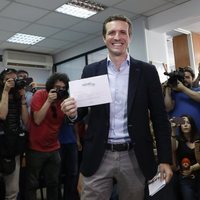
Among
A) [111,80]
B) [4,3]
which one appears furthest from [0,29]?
[111,80]

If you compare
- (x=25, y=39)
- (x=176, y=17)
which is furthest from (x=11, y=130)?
(x=25, y=39)

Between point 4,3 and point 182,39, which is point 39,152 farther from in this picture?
point 182,39

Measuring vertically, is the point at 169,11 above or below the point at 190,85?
above

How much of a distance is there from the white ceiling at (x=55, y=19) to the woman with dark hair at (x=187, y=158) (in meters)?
2.26

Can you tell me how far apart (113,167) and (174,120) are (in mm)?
1322

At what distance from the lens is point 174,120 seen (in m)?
2.42

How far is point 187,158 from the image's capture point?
7.58 feet

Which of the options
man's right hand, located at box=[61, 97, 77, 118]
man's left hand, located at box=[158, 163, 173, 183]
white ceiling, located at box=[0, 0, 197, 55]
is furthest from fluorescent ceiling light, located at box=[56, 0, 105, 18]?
man's left hand, located at box=[158, 163, 173, 183]

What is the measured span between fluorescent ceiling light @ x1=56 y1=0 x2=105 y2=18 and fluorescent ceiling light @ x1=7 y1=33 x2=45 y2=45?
124cm

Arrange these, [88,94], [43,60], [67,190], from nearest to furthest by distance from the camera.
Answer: [88,94] < [67,190] < [43,60]

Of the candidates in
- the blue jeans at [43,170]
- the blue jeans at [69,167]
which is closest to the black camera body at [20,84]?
the blue jeans at [43,170]

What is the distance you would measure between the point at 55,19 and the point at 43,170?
268cm

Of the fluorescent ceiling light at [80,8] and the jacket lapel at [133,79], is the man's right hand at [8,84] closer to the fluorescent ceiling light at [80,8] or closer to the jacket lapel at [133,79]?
the jacket lapel at [133,79]

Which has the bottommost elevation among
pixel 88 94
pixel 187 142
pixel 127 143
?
pixel 187 142
